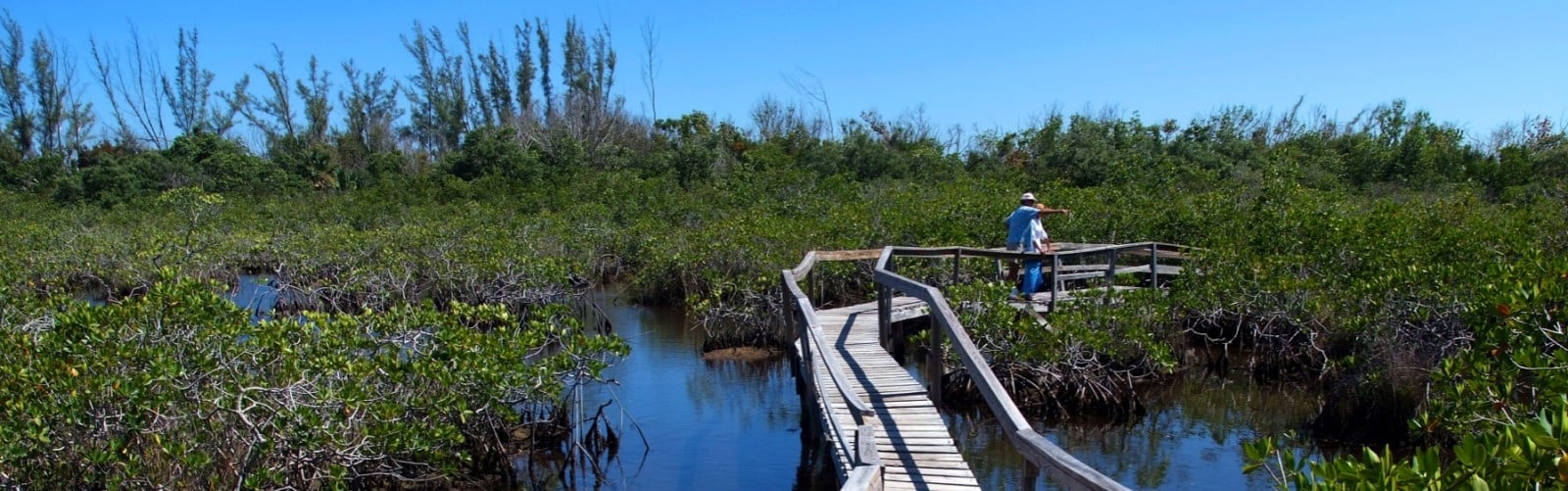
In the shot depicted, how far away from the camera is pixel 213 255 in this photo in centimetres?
1709

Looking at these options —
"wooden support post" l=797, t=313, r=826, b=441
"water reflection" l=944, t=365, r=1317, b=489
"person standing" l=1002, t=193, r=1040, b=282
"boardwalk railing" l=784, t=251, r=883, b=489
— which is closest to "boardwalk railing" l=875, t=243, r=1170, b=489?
"person standing" l=1002, t=193, r=1040, b=282

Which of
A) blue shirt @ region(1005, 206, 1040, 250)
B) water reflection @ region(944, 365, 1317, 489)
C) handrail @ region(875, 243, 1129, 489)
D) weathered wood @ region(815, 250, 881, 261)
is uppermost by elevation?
blue shirt @ region(1005, 206, 1040, 250)

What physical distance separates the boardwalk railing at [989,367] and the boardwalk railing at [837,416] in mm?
620

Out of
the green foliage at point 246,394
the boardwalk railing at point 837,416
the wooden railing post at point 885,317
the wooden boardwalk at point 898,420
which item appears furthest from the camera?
the wooden railing post at point 885,317

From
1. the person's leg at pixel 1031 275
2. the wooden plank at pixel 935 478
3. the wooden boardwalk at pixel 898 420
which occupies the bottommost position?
the wooden plank at pixel 935 478

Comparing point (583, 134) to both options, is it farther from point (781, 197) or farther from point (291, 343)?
point (291, 343)

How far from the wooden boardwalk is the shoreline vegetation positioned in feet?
4.70

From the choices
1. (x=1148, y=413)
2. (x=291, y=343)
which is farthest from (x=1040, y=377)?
(x=291, y=343)

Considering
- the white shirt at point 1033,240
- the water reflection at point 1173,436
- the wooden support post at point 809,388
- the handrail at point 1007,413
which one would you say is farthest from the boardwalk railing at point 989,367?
the water reflection at point 1173,436

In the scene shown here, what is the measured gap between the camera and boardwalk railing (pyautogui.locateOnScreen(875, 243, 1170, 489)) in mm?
4160

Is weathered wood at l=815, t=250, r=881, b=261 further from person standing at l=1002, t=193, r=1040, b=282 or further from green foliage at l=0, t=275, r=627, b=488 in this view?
green foliage at l=0, t=275, r=627, b=488

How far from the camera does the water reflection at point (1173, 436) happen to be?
28.1ft

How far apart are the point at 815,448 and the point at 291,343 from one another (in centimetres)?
429

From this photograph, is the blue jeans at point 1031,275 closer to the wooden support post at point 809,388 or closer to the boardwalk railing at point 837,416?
the boardwalk railing at point 837,416
